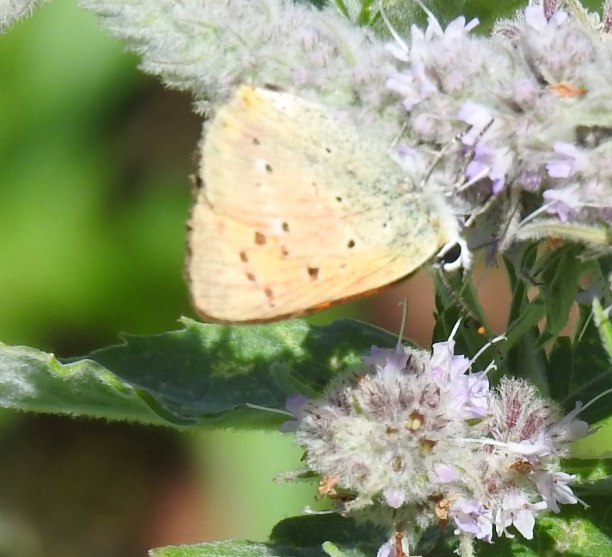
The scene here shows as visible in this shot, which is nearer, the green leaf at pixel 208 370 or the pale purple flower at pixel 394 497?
the pale purple flower at pixel 394 497

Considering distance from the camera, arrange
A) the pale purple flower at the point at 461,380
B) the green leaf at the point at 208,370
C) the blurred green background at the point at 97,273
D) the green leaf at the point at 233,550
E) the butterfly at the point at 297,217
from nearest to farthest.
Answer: the butterfly at the point at 297,217 < the pale purple flower at the point at 461,380 < the green leaf at the point at 233,550 < the green leaf at the point at 208,370 < the blurred green background at the point at 97,273

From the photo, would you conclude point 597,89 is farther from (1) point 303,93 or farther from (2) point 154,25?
(2) point 154,25

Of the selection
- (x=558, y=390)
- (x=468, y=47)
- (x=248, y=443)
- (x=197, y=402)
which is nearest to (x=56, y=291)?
(x=248, y=443)

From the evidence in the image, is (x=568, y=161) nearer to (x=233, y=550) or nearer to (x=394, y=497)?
(x=394, y=497)

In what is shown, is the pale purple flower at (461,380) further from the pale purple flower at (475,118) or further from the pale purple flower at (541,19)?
the pale purple flower at (541,19)

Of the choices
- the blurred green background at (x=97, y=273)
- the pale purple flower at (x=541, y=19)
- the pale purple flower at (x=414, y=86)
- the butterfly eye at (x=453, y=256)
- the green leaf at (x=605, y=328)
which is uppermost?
the pale purple flower at (x=541, y=19)

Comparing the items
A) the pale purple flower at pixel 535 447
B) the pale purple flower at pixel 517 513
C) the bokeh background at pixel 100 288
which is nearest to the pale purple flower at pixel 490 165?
the pale purple flower at pixel 535 447

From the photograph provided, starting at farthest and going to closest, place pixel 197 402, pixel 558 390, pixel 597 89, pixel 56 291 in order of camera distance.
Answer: pixel 56 291, pixel 197 402, pixel 558 390, pixel 597 89

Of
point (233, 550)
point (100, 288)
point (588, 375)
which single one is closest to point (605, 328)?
point (588, 375)
